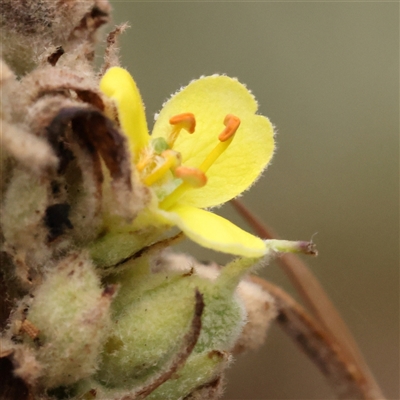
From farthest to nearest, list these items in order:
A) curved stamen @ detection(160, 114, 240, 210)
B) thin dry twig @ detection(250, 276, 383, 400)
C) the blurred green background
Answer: the blurred green background → thin dry twig @ detection(250, 276, 383, 400) → curved stamen @ detection(160, 114, 240, 210)

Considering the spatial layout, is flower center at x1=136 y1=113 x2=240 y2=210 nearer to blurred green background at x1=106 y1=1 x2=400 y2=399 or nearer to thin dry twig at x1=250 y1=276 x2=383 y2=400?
thin dry twig at x1=250 y1=276 x2=383 y2=400

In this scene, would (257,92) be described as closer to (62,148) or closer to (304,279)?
(304,279)

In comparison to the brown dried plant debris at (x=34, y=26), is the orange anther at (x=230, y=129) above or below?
above

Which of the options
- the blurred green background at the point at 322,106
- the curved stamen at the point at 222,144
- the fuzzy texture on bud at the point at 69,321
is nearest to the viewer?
the fuzzy texture on bud at the point at 69,321

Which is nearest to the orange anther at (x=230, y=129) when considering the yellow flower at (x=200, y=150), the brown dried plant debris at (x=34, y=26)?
the yellow flower at (x=200, y=150)

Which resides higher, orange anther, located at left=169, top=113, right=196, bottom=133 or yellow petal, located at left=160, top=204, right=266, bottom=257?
orange anther, located at left=169, top=113, right=196, bottom=133

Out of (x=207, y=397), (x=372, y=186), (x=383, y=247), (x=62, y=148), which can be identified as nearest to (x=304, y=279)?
(x=207, y=397)

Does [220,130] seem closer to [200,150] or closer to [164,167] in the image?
[200,150]

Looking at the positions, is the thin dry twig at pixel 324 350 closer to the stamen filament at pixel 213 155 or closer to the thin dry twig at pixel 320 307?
the thin dry twig at pixel 320 307

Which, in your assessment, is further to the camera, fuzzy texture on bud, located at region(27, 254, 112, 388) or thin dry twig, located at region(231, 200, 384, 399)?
thin dry twig, located at region(231, 200, 384, 399)

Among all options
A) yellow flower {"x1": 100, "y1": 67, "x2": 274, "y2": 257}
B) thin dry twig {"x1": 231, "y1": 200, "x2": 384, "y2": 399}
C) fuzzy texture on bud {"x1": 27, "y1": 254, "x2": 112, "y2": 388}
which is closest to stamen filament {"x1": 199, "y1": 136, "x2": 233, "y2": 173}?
yellow flower {"x1": 100, "y1": 67, "x2": 274, "y2": 257}
